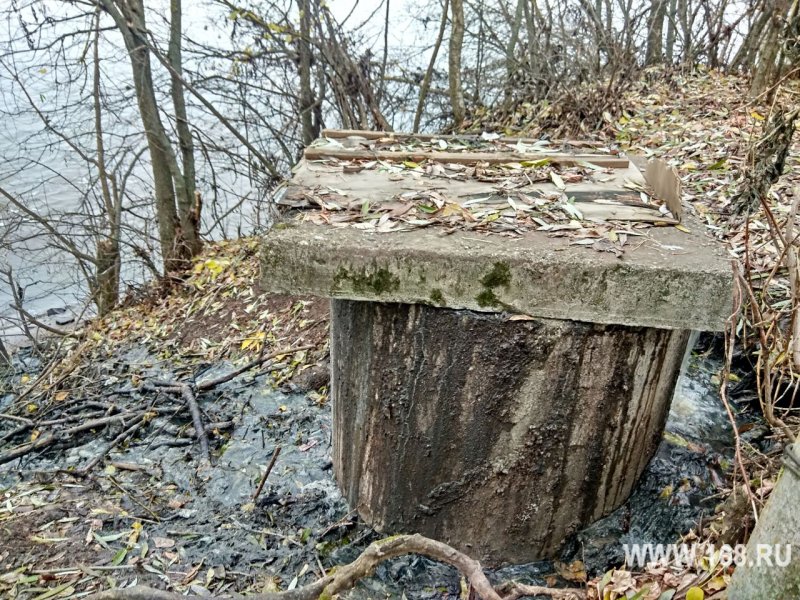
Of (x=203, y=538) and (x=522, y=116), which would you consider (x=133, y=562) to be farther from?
(x=522, y=116)

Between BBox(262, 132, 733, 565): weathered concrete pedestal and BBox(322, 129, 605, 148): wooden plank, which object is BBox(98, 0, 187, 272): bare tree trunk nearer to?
BBox(322, 129, 605, 148): wooden plank

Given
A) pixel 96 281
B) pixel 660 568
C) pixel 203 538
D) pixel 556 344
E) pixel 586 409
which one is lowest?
pixel 96 281

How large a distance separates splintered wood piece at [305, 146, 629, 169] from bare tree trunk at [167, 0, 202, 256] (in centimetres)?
471

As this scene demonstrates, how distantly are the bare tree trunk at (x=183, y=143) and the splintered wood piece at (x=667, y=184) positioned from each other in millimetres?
5886

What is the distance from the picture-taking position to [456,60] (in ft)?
24.2

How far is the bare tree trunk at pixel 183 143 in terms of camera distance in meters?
7.21

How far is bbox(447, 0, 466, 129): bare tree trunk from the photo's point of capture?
23.5 ft

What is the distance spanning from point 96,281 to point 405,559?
693 cm

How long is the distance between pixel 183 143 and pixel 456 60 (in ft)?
11.9

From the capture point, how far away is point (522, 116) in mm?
7066

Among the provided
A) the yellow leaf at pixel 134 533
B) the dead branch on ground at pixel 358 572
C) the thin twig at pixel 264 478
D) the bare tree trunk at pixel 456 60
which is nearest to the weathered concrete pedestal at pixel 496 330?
the thin twig at pixel 264 478

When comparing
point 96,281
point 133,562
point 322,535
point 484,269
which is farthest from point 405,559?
point 96,281

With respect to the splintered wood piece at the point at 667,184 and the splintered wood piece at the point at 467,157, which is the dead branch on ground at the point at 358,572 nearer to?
the splintered wood piece at the point at 667,184

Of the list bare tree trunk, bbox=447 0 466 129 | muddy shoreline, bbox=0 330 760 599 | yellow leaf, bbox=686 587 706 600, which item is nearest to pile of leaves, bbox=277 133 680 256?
yellow leaf, bbox=686 587 706 600
